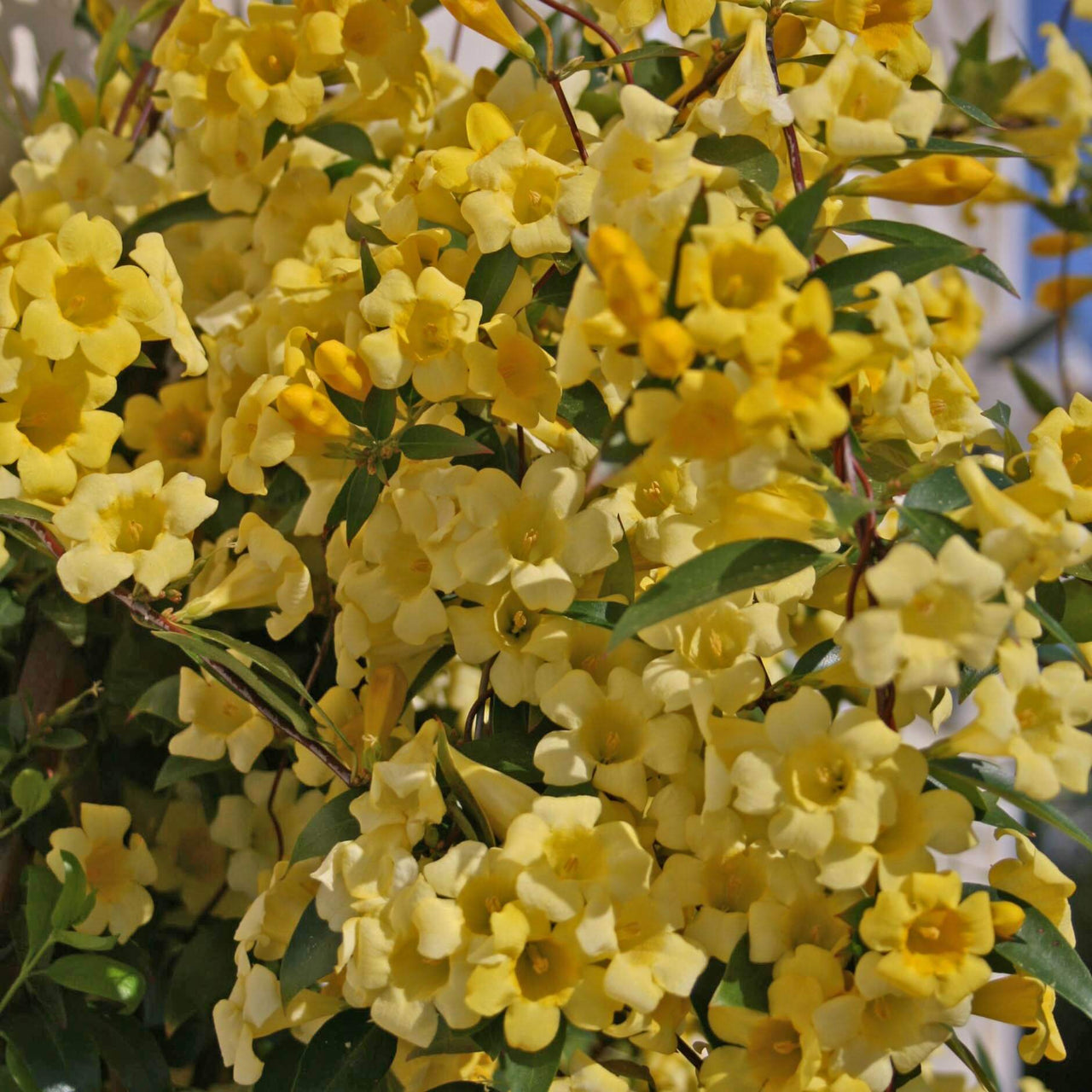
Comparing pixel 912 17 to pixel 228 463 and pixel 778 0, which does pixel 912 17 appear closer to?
pixel 778 0

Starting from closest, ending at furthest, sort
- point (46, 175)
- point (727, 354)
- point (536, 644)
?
point (727, 354) < point (536, 644) < point (46, 175)

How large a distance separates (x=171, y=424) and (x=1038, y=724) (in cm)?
53

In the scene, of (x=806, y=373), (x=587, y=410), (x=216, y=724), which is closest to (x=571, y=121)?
(x=587, y=410)

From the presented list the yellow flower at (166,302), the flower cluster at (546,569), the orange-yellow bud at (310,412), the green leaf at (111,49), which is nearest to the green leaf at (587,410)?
the flower cluster at (546,569)

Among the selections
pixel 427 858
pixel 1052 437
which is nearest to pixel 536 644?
pixel 427 858

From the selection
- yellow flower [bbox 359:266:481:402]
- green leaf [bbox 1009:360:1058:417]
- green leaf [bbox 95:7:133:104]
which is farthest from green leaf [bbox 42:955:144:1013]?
green leaf [bbox 1009:360:1058:417]

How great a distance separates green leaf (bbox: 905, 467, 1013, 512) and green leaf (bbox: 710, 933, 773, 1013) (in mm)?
187

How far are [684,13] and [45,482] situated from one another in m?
0.39

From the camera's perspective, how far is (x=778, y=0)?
54 centimetres

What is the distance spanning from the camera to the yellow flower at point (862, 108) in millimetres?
437

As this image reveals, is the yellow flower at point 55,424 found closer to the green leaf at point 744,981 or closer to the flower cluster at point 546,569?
the flower cluster at point 546,569

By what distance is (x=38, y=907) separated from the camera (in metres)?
0.56

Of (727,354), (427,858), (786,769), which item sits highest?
(727,354)

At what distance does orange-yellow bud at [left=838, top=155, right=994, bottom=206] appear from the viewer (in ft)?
1.57
